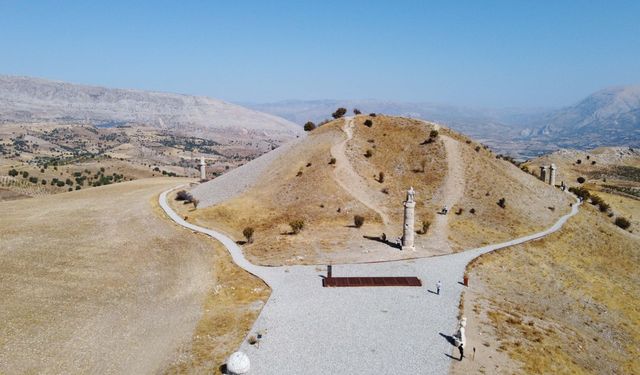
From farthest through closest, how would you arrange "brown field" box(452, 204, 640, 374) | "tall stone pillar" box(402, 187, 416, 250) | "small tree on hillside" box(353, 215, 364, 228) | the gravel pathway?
"small tree on hillside" box(353, 215, 364, 228) < "tall stone pillar" box(402, 187, 416, 250) < "brown field" box(452, 204, 640, 374) < the gravel pathway

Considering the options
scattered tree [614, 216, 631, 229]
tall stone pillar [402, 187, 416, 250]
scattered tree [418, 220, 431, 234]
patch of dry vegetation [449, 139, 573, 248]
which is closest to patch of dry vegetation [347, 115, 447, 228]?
scattered tree [418, 220, 431, 234]

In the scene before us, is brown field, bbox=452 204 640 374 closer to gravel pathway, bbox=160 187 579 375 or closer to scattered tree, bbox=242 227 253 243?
gravel pathway, bbox=160 187 579 375

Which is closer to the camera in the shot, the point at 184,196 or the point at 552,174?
the point at 184,196

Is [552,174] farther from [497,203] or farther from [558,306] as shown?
[558,306]

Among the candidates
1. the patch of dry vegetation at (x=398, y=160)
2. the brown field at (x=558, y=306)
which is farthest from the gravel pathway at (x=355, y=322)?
the patch of dry vegetation at (x=398, y=160)

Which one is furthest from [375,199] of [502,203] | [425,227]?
[502,203]

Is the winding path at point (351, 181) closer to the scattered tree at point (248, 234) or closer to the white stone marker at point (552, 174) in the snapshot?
the scattered tree at point (248, 234)
